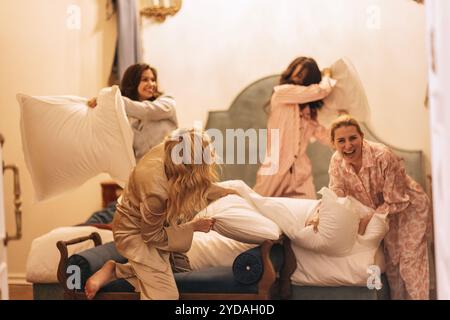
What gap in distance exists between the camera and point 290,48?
278 centimetres

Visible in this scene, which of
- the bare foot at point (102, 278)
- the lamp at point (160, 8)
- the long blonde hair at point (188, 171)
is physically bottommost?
the bare foot at point (102, 278)

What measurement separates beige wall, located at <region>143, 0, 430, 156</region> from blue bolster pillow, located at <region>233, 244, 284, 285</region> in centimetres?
53

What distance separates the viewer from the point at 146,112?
2832 mm

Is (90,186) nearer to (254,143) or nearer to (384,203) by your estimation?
(254,143)

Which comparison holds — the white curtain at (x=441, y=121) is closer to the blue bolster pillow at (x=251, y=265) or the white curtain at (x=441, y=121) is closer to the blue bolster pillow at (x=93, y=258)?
the blue bolster pillow at (x=251, y=265)

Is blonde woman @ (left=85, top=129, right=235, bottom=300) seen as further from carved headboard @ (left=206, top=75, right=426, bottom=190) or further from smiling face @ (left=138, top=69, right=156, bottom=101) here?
smiling face @ (left=138, top=69, right=156, bottom=101)

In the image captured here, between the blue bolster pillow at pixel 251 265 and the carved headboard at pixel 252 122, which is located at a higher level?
the carved headboard at pixel 252 122

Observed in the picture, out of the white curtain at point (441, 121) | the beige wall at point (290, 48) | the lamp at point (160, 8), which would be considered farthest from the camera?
the lamp at point (160, 8)

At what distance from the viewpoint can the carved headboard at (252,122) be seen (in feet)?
9.05

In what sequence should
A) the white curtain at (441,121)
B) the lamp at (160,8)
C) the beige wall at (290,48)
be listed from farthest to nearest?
the lamp at (160,8), the beige wall at (290,48), the white curtain at (441,121)

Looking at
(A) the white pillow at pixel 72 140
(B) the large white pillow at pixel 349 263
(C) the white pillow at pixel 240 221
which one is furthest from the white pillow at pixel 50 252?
(B) the large white pillow at pixel 349 263

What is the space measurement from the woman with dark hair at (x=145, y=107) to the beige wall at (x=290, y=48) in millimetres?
42

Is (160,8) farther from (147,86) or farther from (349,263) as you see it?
(349,263)

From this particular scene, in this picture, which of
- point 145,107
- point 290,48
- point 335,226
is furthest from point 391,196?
point 145,107
